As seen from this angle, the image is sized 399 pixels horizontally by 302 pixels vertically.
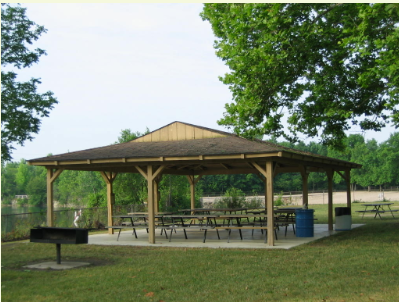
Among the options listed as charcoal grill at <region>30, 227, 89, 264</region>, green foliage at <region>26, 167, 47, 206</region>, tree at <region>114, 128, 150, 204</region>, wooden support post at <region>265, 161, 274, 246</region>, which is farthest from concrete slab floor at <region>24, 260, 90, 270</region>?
green foliage at <region>26, 167, 47, 206</region>

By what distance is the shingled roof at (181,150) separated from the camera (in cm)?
1284

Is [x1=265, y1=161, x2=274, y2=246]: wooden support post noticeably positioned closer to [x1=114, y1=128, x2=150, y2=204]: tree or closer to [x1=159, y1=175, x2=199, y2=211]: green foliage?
[x1=159, y1=175, x2=199, y2=211]: green foliage

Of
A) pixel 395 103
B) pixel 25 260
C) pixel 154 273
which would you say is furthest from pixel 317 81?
pixel 25 260

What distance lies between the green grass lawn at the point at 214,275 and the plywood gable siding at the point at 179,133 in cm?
578

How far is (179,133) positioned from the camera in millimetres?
17469

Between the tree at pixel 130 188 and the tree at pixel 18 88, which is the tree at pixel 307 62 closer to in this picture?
the tree at pixel 18 88

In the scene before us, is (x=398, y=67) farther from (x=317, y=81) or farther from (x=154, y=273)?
(x=154, y=273)

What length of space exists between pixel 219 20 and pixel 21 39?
690cm

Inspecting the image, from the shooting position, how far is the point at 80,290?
732 centimetres

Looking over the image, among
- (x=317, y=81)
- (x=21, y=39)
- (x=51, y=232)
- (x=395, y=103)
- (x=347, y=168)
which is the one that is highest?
(x=21, y=39)

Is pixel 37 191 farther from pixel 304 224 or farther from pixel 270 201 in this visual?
pixel 270 201

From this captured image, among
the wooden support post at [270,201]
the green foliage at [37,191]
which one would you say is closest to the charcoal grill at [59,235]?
the wooden support post at [270,201]

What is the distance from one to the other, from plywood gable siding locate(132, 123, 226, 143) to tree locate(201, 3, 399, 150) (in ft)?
3.84

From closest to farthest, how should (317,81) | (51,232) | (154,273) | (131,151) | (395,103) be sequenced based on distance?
(154,273), (51,232), (395,103), (317,81), (131,151)
